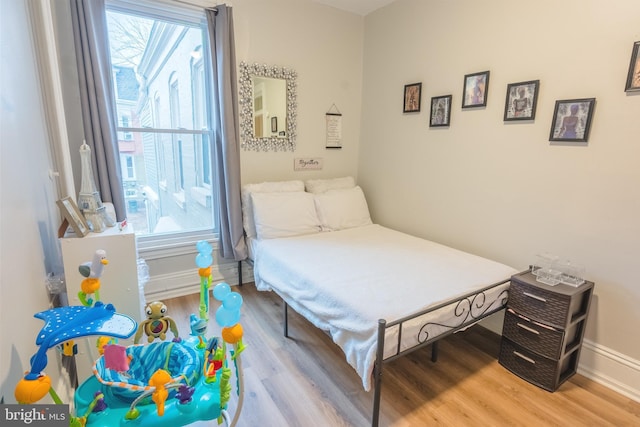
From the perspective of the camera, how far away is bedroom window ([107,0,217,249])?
2.48 m

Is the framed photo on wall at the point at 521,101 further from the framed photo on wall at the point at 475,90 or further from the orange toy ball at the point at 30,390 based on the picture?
the orange toy ball at the point at 30,390

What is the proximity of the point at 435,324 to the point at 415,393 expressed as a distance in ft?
1.55

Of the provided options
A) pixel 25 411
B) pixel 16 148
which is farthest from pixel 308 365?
pixel 16 148

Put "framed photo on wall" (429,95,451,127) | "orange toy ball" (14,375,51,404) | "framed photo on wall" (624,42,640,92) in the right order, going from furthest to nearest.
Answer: "framed photo on wall" (429,95,451,127) < "framed photo on wall" (624,42,640,92) < "orange toy ball" (14,375,51,404)

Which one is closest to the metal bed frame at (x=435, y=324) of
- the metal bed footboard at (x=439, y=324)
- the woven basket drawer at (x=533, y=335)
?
the metal bed footboard at (x=439, y=324)

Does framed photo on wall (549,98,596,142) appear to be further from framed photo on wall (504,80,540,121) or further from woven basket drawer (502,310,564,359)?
woven basket drawer (502,310,564,359)

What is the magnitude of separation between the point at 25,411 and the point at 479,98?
2808mm

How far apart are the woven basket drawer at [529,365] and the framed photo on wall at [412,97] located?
194 cm

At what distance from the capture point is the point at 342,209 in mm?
3053

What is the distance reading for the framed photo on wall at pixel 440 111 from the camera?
2.58m

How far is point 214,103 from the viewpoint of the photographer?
2684 millimetres

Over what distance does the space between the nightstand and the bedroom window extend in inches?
97.1

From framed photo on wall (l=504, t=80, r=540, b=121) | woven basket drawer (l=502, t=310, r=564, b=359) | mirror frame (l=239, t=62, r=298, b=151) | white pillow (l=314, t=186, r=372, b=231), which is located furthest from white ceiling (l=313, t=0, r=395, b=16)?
woven basket drawer (l=502, t=310, r=564, b=359)

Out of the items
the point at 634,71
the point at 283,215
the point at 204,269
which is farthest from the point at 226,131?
the point at 634,71
